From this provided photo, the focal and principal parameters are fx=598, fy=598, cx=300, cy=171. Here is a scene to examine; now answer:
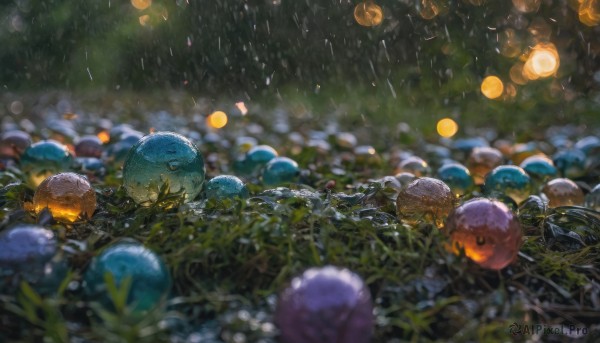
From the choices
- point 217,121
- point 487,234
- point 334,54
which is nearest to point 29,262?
point 487,234

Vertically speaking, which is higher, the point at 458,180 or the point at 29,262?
the point at 29,262

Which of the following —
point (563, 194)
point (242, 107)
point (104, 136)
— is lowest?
point (242, 107)

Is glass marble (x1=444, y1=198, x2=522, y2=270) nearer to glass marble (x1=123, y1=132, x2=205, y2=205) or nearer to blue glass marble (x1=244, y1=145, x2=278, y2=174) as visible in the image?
glass marble (x1=123, y1=132, x2=205, y2=205)

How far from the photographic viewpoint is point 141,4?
8.99 meters

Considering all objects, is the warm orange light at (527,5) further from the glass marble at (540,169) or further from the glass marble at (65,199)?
the glass marble at (65,199)

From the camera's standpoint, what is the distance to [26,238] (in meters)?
1.74

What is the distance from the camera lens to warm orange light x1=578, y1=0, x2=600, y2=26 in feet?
22.1

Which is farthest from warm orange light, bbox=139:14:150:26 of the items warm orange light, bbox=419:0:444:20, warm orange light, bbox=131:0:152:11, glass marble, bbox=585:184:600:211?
glass marble, bbox=585:184:600:211

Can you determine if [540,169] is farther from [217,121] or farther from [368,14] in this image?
[368,14]

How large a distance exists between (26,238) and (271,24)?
716 cm

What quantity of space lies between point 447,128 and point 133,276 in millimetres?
4955

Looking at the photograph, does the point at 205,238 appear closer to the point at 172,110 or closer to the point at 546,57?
the point at 172,110

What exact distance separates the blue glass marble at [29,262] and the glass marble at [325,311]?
671 mm

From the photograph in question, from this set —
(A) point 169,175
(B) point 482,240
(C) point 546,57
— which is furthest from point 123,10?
(B) point 482,240
